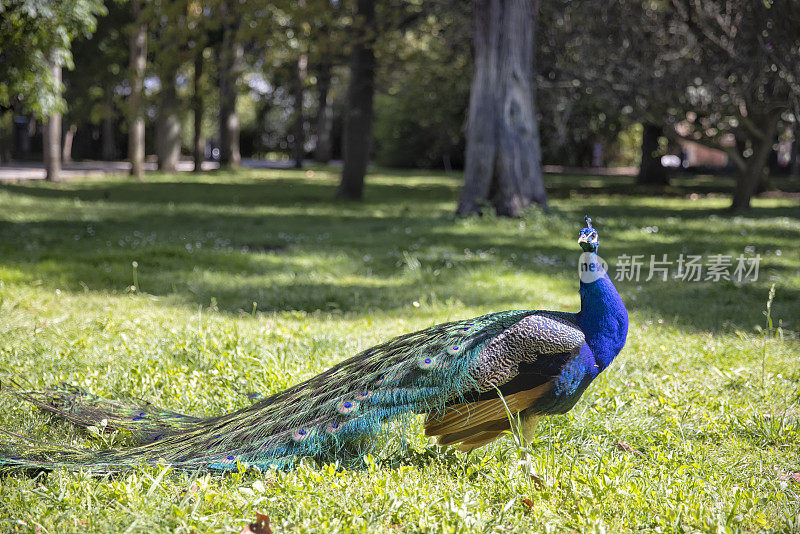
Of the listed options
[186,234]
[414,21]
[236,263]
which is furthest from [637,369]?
[414,21]

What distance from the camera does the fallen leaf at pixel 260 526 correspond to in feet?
8.86

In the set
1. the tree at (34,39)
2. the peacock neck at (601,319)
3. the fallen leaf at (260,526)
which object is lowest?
the fallen leaf at (260,526)

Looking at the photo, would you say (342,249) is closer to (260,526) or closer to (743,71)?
(260,526)

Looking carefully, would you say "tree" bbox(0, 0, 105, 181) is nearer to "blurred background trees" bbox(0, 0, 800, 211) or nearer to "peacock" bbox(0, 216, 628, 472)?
"blurred background trees" bbox(0, 0, 800, 211)

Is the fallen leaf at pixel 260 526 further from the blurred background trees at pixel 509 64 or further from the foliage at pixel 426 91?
the foliage at pixel 426 91

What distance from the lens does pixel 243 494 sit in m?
2.95

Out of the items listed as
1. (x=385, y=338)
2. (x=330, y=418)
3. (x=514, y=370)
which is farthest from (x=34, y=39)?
(x=514, y=370)

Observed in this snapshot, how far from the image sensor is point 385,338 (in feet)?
17.0

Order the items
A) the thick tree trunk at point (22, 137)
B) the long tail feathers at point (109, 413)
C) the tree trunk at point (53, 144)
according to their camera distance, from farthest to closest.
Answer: the thick tree trunk at point (22, 137) < the tree trunk at point (53, 144) < the long tail feathers at point (109, 413)

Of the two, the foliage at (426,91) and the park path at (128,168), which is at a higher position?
the foliage at (426,91)

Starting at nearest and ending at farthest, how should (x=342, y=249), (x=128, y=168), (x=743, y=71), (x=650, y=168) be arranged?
(x=342, y=249) → (x=743, y=71) → (x=650, y=168) → (x=128, y=168)

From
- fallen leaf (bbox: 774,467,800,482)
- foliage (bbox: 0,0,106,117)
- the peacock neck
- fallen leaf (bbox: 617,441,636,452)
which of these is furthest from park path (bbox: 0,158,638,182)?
fallen leaf (bbox: 774,467,800,482)

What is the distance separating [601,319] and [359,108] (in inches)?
537

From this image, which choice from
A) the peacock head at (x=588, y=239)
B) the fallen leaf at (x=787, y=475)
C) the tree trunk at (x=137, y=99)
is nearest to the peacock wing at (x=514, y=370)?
the peacock head at (x=588, y=239)
